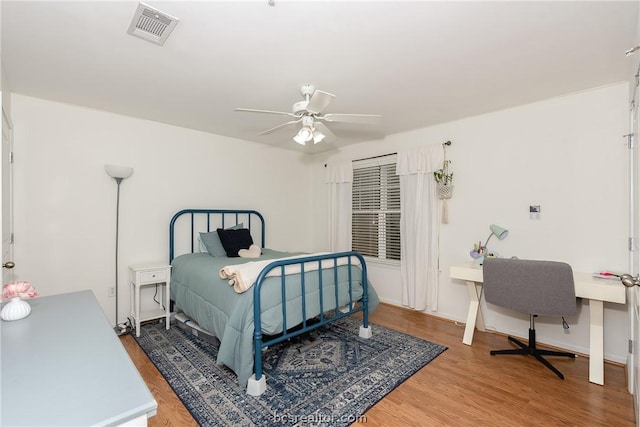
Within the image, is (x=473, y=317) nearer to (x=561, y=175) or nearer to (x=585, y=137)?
(x=561, y=175)

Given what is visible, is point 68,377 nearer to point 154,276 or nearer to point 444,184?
point 154,276

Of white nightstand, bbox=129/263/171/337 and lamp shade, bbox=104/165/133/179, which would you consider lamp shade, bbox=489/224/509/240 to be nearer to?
white nightstand, bbox=129/263/171/337

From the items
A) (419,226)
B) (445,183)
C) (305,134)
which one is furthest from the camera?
(419,226)

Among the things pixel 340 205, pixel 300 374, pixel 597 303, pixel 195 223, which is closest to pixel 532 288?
pixel 597 303

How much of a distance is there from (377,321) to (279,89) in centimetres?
278

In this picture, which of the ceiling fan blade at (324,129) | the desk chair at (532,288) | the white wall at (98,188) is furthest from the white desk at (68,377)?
the desk chair at (532,288)

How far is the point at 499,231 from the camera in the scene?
314cm

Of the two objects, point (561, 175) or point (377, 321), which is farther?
point (377, 321)

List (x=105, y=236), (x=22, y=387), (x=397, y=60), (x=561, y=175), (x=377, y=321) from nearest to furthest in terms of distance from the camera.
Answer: (x=22, y=387)
(x=397, y=60)
(x=561, y=175)
(x=105, y=236)
(x=377, y=321)

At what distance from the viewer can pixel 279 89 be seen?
8.57 feet

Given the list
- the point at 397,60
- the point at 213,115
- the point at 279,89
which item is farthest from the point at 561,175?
the point at 213,115

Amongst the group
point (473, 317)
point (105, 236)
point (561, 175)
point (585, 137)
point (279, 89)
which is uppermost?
point (279, 89)

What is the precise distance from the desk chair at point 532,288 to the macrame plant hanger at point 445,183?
1.14 metres

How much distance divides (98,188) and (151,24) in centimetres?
219
